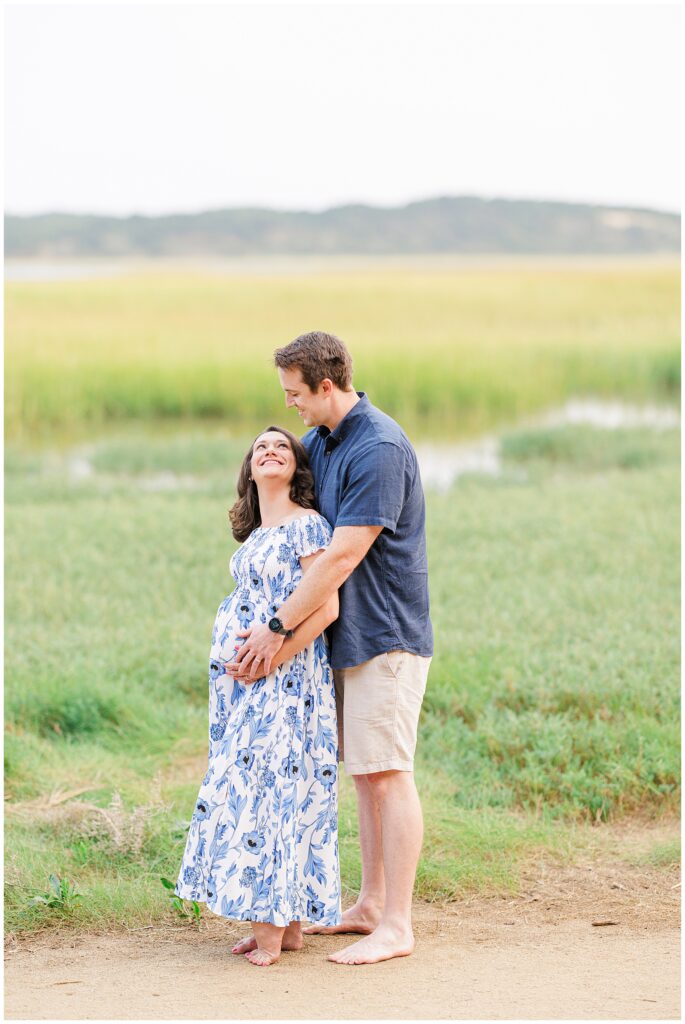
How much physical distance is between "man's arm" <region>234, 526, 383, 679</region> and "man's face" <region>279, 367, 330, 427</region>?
1.26 ft

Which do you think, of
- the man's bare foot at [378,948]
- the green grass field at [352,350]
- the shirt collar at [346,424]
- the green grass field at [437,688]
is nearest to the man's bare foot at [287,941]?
the man's bare foot at [378,948]

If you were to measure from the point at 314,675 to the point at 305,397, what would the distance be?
848 mm

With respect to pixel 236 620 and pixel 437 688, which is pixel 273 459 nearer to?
pixel 236 620

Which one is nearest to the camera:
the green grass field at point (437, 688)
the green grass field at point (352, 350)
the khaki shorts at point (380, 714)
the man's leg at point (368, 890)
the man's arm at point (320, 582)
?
the man's arm at point (320, 582)

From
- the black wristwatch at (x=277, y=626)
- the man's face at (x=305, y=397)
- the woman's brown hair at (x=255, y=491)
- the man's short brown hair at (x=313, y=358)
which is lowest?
the black wristwatch at (x=277, y=626)

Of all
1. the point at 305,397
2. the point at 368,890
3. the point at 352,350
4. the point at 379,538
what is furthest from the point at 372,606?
the point at 352,350

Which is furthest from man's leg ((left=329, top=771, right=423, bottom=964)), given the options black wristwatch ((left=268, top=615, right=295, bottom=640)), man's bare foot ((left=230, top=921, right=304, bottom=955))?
black wristwatch ((left=268, top=615, right=295, bottom=640))

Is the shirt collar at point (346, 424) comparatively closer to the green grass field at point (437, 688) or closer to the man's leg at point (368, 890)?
the man's leg at point (368, 890)

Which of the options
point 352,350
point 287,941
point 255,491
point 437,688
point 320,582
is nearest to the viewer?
point 320,582

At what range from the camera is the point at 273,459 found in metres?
3.89

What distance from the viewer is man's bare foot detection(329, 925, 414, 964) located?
3.78 meters

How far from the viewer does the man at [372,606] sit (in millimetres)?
3713

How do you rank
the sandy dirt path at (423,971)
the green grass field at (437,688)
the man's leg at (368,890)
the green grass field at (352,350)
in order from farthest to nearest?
the green grass field at (352,350)
the green grass field at (437,688)
the man's leg at (368,890)
the sandy dirt path at (423,971)

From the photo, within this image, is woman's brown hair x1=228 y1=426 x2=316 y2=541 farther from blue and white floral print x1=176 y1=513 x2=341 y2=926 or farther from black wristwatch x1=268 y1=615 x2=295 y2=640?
black wristwatch x1=268 y1=615 x2=295 y2=640
